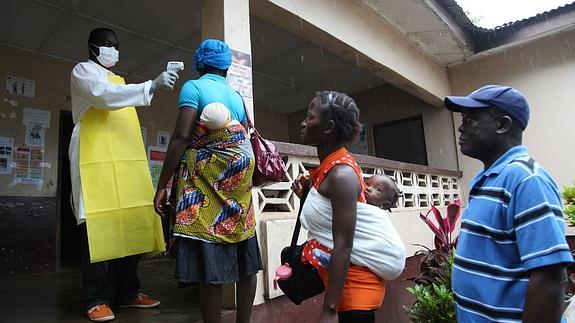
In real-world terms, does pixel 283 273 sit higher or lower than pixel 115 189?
lower

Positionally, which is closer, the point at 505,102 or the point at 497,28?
the point at 505,102

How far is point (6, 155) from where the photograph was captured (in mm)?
4621

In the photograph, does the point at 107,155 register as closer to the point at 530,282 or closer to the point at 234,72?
the point at 234,72

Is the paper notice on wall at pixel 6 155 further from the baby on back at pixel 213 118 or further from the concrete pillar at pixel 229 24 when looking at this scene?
the baby on back at pixel 213 118

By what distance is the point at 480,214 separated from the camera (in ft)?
4.19

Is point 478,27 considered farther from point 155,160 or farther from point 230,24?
point 155,160

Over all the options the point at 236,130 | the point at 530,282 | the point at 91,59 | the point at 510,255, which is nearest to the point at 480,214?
the point at 510,255

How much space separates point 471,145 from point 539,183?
286 mm

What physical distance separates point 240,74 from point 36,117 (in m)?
3.39

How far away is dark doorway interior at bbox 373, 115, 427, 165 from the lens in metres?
7.44

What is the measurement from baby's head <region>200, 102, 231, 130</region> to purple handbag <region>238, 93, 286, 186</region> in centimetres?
31

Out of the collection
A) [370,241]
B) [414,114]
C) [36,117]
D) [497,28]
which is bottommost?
[370,241]

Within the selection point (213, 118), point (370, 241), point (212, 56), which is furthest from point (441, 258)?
point (212, 56)

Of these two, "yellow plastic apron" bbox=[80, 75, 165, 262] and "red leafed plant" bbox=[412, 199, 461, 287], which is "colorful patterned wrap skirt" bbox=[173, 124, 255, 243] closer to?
"yellow plastic apron" bbox=[80, 75, 165, 262]
